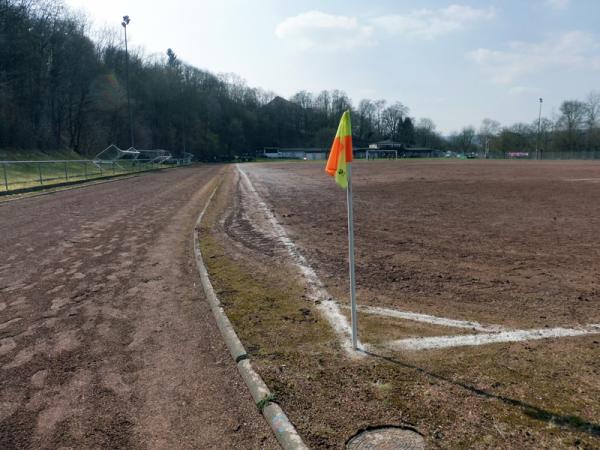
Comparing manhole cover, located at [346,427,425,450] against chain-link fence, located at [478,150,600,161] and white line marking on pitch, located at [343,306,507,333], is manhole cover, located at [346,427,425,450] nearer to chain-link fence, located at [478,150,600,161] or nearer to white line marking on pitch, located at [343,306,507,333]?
white line marking on pitch, located at [343,306,507,333]

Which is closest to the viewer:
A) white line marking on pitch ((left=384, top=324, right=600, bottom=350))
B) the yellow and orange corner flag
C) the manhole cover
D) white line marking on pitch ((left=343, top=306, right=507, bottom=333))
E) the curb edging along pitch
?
the manhole cover

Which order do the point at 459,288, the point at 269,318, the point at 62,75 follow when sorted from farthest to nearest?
1. the point at 62,75
2. the point at 459,288
3. the point at 269,318

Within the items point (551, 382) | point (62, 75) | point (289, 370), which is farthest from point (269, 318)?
point (62, 75)

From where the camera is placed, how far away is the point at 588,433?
2.83 metres

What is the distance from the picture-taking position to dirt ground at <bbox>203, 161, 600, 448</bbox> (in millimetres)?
3033

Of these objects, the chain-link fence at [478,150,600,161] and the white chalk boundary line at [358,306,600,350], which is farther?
the chain-link fence at [478,150,600,161]

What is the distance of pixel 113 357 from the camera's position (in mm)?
4215

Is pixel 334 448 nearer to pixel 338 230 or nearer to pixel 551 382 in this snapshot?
pixel 551 382

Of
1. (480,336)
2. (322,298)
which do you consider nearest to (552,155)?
(322,298)

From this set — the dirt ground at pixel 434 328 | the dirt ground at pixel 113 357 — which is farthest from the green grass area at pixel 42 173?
the dirt ground at pixel 434 328

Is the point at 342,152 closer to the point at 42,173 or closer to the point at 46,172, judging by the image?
the point at 42,173

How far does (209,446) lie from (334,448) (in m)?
0.87

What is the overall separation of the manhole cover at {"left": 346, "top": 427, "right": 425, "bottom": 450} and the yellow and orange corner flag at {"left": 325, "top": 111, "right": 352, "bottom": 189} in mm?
2095

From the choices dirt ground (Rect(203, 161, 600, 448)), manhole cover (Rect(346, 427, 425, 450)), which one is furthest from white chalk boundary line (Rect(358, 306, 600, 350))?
manhole cover (Rect(346, 427, 425, 450))
